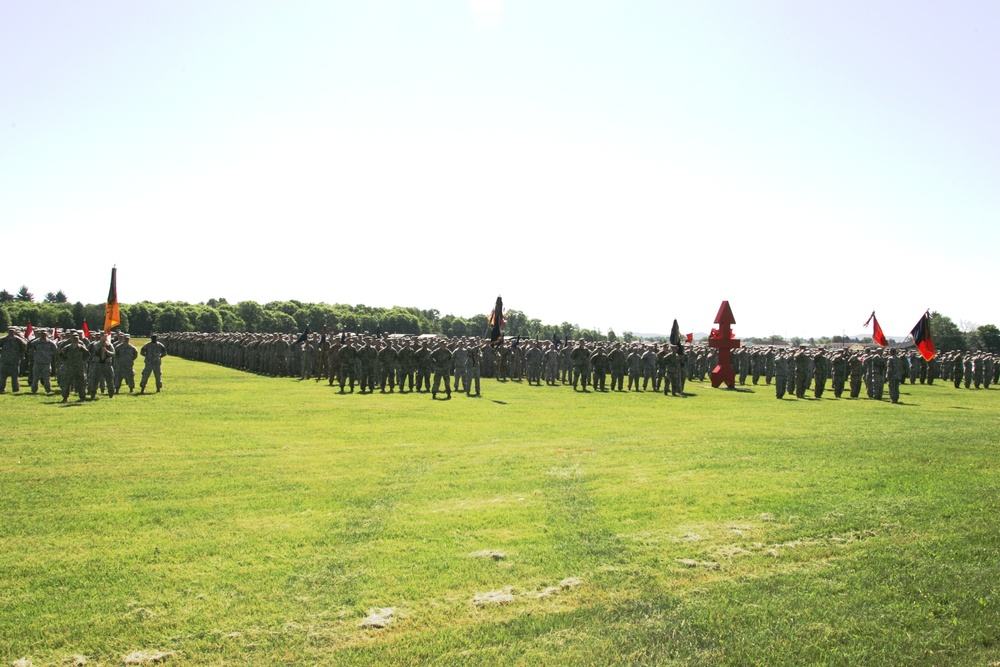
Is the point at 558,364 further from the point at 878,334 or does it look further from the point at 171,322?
the point at 171,322

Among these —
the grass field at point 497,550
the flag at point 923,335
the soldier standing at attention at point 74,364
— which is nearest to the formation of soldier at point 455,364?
the soldier standing at attention at point 74,364

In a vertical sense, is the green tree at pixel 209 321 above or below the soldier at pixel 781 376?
above

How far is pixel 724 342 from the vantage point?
98.1 feet

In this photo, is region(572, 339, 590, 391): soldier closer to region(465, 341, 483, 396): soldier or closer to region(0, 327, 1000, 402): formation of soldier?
region(0, 327, 1000, 402): formation of soldier

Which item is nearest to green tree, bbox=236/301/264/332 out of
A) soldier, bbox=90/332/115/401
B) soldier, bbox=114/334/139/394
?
soldier, bbox=114/334/139/394

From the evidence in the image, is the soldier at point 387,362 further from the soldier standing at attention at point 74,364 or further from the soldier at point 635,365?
the soldier at point 635,365

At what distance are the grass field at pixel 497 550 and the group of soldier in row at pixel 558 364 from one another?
42.2 ft

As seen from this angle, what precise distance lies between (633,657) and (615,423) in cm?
1280

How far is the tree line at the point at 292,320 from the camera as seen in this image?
275 ft

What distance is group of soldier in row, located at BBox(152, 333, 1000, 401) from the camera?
26.9 m

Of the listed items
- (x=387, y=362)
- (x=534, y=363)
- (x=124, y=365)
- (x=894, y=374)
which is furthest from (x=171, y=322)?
(x=894, y=374)

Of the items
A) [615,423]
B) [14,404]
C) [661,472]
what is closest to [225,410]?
[14,404]

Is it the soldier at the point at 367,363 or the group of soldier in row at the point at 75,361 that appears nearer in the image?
the group of soldier in row at the point at 75,361

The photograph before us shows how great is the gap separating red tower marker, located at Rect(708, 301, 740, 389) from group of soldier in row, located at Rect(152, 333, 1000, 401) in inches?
64.9
